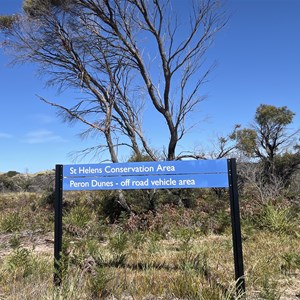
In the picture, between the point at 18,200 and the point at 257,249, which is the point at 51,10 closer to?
the point at 18,200

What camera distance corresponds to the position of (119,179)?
5.20m

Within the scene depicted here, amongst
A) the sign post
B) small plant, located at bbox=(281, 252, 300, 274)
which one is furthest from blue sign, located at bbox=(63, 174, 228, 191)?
small plant, located at bbox=(281, 252, 300, 274)

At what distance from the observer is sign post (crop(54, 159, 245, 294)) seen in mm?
4684

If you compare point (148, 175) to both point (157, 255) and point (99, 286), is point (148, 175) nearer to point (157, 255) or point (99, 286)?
point (99, 286)

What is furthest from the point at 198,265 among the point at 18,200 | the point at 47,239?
the point at 18,200

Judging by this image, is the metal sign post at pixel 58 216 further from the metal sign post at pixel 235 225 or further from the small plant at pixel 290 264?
the small plant at pixel 290 264

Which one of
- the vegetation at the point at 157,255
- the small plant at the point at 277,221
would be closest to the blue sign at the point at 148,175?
the vegetation at the point at 157,255

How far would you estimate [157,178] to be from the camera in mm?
5027

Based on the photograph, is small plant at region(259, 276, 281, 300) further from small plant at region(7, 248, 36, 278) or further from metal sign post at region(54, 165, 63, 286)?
small plant at region(7, 248, 36, 278)

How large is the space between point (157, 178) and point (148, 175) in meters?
0.12

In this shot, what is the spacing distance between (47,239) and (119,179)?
4785 millimetres

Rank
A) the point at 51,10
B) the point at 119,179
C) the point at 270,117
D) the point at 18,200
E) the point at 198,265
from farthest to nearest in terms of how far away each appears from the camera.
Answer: the point at 270,117 → the point at 18,200 → the point at 51,10 → the point at 198,265 → the point at 119,179

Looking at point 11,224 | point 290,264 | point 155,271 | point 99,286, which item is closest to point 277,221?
point 290,264

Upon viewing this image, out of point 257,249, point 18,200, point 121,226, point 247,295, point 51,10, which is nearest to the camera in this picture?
point 247,295
